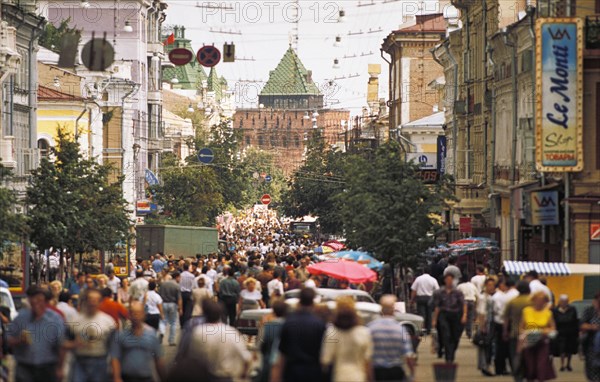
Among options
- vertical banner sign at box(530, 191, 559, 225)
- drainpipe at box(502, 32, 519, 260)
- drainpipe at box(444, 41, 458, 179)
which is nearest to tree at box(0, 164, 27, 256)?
vertical banner sign at box(530, 191, 559, 225)

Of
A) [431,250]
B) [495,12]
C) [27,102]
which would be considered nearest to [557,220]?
[431,250]

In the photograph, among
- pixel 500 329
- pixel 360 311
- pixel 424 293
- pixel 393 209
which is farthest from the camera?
pixel 393 209

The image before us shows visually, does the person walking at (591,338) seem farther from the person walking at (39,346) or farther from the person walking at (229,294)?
the person walking at (229,294)

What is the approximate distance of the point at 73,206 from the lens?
5056cm

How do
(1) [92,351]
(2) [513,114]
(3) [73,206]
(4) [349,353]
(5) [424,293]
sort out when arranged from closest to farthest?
(4) [349,353] → (1) [92,351] → (5) [424,293] → (2) [513,114] → (3) [73,206]

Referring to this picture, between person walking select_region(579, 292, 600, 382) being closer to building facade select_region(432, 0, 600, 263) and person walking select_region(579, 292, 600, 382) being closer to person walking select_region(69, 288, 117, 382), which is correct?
person walking select_region(69, 288, 117, 382)

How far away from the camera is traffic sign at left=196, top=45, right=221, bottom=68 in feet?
157

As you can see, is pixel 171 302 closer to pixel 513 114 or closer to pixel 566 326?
pixel 566 326

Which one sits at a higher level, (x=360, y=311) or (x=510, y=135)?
(x=510, y=135)

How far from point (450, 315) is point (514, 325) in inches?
166

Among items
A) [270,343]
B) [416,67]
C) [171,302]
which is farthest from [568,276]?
[416,67]

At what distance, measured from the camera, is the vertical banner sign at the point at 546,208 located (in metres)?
38.9

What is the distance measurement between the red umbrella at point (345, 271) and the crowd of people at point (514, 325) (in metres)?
1.64

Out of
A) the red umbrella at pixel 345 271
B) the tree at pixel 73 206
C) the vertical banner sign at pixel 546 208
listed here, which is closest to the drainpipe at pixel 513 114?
the vertical banner sign at pixel 546 208
